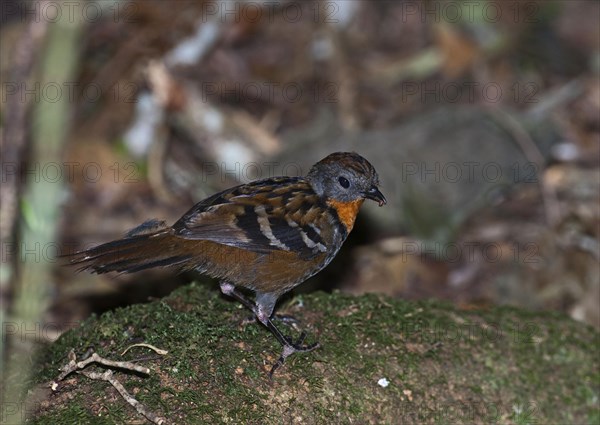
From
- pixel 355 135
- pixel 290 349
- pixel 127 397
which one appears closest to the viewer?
pixel 127 397

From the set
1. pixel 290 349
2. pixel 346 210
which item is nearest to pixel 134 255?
pixel 290 349

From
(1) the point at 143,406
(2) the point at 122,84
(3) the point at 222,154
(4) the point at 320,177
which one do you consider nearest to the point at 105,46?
(2) the point at 122,84

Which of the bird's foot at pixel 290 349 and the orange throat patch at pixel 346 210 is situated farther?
the orange throat patch at pixel 346 210

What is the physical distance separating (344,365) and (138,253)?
4.00 feet

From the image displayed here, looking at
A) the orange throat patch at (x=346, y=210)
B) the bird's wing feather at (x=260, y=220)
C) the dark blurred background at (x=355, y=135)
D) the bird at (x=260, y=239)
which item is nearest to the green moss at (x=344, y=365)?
the bird at (x=260, y=239)

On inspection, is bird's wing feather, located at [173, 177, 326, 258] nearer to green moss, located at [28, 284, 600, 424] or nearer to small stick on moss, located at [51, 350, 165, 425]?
green moss, located at [28, 284, 600, 424]

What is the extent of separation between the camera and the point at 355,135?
8.51 m

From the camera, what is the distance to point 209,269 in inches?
176

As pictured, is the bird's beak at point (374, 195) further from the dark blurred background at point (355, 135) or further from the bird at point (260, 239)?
the dark blurred background at point (355, 135)

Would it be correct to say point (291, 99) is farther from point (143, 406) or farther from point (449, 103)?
point (143, 406)

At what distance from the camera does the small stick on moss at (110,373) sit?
3.34m

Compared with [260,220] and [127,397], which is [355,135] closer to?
[260,220]

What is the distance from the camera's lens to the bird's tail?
3.96 meters

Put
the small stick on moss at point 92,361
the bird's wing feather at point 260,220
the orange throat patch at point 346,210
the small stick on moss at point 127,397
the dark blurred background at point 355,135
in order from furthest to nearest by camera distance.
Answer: the dark blurred background at point 355,135 < the orange throat patch at point 346,210 < the bird's wing feather at point 260,220 < the small stick on moss at point 92,361 < the small stick on moss at point 127,397
